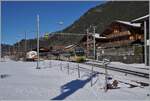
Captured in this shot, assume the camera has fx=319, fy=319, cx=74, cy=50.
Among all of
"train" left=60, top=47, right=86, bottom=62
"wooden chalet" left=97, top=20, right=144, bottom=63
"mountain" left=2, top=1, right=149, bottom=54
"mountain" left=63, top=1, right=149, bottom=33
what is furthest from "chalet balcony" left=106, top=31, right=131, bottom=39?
"mountain" left=63, top=1, right=149, bottom=33

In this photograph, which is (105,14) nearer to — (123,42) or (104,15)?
(104,15)

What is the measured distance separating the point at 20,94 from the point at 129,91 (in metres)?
4.68

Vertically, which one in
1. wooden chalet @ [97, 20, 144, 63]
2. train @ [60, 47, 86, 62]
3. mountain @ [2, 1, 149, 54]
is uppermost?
mountain @ [2, 1, 149, 54]

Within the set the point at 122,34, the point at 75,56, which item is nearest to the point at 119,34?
the point at 122,34

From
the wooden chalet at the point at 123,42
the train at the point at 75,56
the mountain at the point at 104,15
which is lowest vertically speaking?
the train at the point at 75,56

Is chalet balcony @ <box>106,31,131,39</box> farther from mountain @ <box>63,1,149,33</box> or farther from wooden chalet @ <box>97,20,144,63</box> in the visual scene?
mountain @ <box>63,1,149,33</box>

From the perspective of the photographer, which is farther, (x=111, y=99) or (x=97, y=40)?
(x=97, y=40)

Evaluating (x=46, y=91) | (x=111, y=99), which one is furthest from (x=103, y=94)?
(x=46, y=91)

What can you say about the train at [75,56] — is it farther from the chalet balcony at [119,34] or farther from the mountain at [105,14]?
the mountain at [105,14]

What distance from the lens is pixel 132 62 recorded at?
144 ft

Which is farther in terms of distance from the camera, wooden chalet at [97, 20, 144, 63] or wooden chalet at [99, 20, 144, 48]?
wooden chalet at [99, 20, 144, 48]

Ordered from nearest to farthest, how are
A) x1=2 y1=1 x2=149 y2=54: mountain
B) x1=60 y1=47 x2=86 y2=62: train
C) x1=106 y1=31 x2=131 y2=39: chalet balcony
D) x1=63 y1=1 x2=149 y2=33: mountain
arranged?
x1=60 y1=47 x2=86 y2=62: train → x1=106 y1=31 x2=131 y2=39: chalet balcony → x1=2 y1=1 x2=149 y2=54: mountain → x1=63 y1=1 x2=149 y2=33: mountain

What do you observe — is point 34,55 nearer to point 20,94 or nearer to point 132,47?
point 132,47

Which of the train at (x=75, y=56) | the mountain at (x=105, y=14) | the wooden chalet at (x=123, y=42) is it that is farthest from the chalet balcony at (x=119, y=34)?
the mountain at (x=105, y=14)
